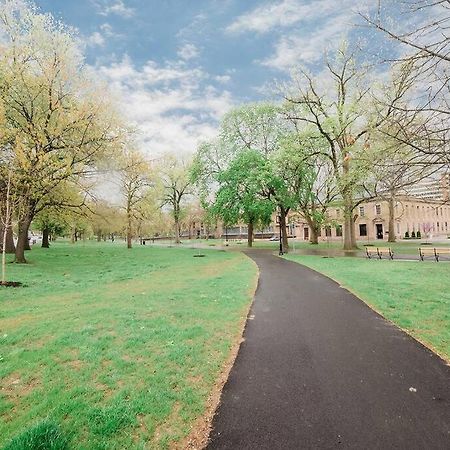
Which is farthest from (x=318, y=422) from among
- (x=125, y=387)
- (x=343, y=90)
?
(x=343, y=90)

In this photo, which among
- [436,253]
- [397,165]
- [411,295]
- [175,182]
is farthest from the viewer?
[175,182]

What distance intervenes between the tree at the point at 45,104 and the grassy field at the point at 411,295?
53.2 feet

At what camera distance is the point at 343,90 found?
28344 mm

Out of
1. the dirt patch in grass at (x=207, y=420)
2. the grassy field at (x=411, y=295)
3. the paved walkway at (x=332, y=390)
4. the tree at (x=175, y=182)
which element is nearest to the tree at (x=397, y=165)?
the grassy field at (x=411, y=295)

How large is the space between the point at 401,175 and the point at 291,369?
530 cm

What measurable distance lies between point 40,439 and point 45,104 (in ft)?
70.1

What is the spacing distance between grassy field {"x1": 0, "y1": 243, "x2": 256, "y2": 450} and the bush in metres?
0.01

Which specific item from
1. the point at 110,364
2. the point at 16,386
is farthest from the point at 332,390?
the point at 16,386

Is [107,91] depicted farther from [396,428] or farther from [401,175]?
[396,428]

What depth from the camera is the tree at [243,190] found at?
31234 millimetres

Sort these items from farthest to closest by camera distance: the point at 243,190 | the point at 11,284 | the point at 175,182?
the point at 175,182 → the point at 243,190 → the point at 11,284

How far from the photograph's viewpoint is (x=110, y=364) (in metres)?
5.27

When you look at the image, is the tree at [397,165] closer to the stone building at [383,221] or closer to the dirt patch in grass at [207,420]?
the dirt patch in grass at [207,420]

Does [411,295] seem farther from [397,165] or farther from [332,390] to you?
[332,390]
